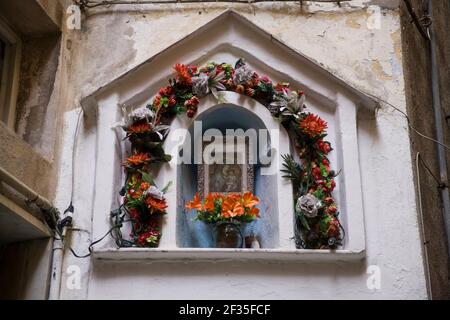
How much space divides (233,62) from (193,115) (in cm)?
63

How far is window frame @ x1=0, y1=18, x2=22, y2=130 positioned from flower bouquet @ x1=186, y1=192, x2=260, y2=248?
1.61 meters

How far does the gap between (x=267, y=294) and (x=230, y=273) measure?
1.01 feet

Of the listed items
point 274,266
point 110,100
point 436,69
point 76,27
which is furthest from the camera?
point 436,69

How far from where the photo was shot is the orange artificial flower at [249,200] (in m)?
5.43

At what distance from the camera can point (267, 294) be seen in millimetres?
5164

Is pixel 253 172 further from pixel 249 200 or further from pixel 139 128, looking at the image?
pixel 139 128

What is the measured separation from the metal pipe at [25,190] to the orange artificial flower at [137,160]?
26.4 inches

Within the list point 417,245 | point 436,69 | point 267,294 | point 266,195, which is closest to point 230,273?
point 267,294

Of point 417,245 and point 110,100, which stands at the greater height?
point 110,100

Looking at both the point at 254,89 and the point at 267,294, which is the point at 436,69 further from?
the point at 267,294

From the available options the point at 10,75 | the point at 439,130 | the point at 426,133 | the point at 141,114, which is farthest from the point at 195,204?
the point at 439,130

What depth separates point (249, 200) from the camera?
5.45 metres

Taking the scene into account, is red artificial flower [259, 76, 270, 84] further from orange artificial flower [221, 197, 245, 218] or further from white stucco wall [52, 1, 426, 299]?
orange artificial flower [221, 197, 245, 218]

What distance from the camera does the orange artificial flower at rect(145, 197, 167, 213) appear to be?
5.32 metres
